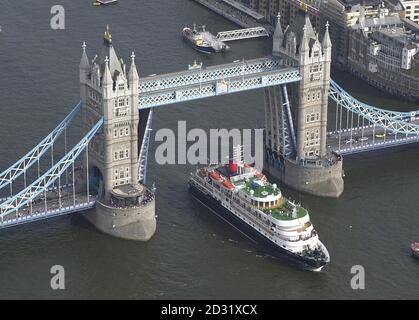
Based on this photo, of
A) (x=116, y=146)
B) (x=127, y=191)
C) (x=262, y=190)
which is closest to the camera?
(x=116, y=146)

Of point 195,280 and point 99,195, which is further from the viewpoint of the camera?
point 99,195

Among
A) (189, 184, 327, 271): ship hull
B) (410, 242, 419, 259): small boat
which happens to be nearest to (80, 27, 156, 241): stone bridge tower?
(189, 184, 327, 271): ship hull

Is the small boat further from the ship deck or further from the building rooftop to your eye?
the building rooftop

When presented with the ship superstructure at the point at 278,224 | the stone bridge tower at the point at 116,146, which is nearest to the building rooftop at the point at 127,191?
the stone bridge tower at the point at 116,146

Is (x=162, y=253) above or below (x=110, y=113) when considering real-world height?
below

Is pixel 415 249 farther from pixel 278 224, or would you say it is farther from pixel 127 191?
pixel 127 191

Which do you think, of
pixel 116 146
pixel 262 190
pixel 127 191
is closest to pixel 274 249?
pixel 262 190

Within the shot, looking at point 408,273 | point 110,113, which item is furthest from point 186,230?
point 408,273
